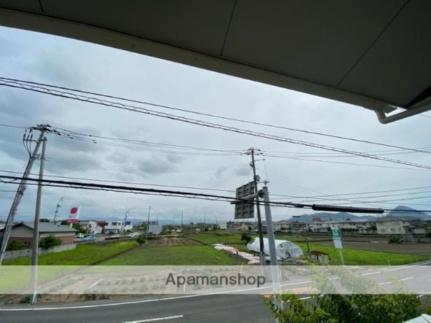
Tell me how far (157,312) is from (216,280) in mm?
6109

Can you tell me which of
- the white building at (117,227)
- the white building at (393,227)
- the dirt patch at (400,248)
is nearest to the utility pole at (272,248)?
the dirt patch at (400,248)

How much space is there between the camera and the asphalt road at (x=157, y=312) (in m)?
9.06

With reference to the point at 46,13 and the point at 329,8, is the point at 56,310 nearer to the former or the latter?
the point at 46,13

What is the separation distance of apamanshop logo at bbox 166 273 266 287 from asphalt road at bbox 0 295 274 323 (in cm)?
359

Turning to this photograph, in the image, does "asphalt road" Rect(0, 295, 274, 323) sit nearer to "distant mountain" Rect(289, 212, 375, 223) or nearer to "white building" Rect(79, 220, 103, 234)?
"distant mountain" Rect(289, 212, 375, 223)

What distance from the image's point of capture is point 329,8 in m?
1.42

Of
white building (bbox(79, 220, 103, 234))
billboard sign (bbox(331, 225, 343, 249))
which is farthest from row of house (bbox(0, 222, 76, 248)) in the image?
white building (bbox(79, 220, 103, 234))

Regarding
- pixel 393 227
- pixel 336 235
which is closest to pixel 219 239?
pixel 393 227

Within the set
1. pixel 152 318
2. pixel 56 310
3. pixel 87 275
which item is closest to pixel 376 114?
pixel 152 318

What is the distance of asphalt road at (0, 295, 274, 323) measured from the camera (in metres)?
9.06

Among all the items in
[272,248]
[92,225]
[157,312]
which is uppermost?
[92,225]

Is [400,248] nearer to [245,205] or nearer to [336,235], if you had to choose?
[336,235]

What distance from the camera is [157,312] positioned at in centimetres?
992

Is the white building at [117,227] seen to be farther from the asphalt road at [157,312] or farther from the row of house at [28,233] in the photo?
the asphalt road at [157,312]
